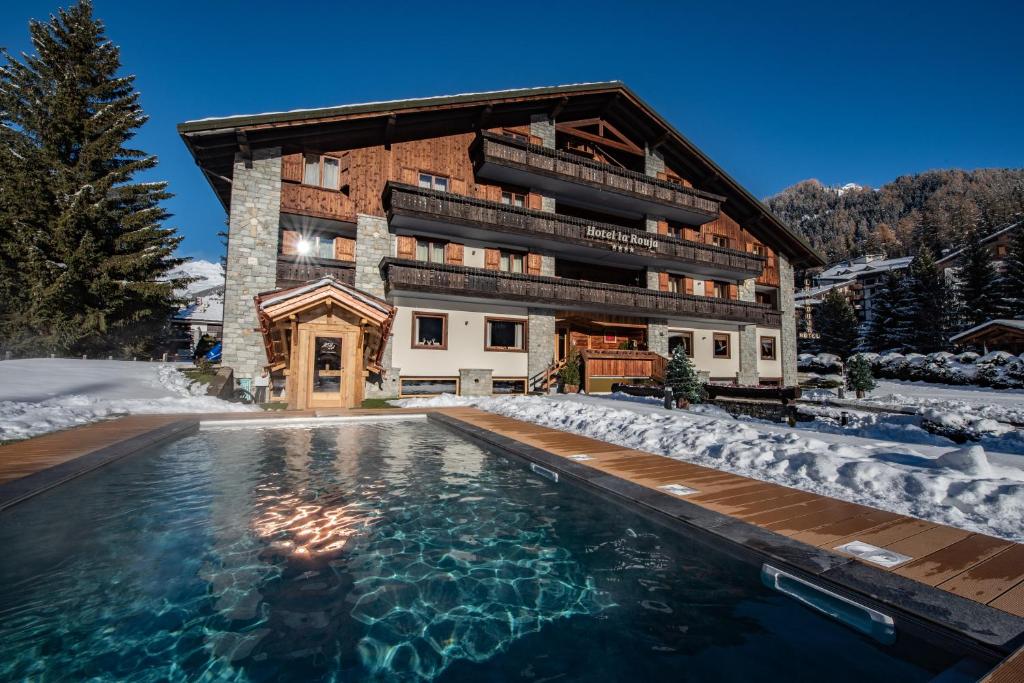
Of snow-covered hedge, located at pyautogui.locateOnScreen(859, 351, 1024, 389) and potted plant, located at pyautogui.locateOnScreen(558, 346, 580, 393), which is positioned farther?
snow-covered hedge, located at pyautogui.locateOnScreen(859, 351, 1024, 389)

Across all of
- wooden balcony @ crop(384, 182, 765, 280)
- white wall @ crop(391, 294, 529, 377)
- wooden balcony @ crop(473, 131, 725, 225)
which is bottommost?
white wall @ crop(391, 294, 529, 377)

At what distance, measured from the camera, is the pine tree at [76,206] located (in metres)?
19.9

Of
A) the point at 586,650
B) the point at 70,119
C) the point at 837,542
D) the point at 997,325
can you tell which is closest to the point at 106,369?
the point at 70,119

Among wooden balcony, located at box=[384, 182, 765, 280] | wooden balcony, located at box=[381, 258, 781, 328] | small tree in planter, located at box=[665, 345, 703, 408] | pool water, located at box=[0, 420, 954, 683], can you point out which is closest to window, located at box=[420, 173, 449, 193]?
wooden balcony, located at box=[384, 182, 765, 280]

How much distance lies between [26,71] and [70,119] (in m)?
3.32

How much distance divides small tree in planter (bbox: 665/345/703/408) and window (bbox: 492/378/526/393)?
25.6ft

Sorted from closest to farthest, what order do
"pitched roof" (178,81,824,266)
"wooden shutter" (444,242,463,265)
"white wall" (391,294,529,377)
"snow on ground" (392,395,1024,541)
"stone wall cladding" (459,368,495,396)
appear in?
"snow on ground" (392,395,1024,541), "pitched roof" (178,81,824,266), "white wall" (391,294,529,377), "stone wall cladding" (459,368,495,396), "wooden shutter" (444,242,463,265)

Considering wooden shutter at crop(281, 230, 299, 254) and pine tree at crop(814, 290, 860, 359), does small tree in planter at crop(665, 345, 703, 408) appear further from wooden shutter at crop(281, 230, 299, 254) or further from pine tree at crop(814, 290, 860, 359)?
pine tree at crop(814, 290, 860, 359)

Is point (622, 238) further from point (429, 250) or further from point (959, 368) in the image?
point (959, 368)

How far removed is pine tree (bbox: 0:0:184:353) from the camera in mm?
19938

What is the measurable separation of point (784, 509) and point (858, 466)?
6.36 ft

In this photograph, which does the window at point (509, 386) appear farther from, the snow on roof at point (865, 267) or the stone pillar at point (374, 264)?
the snow on roof at point (865, 267)

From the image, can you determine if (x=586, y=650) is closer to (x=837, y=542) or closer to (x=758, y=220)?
(x=837, y=542)

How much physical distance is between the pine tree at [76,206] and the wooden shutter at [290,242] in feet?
34.3
